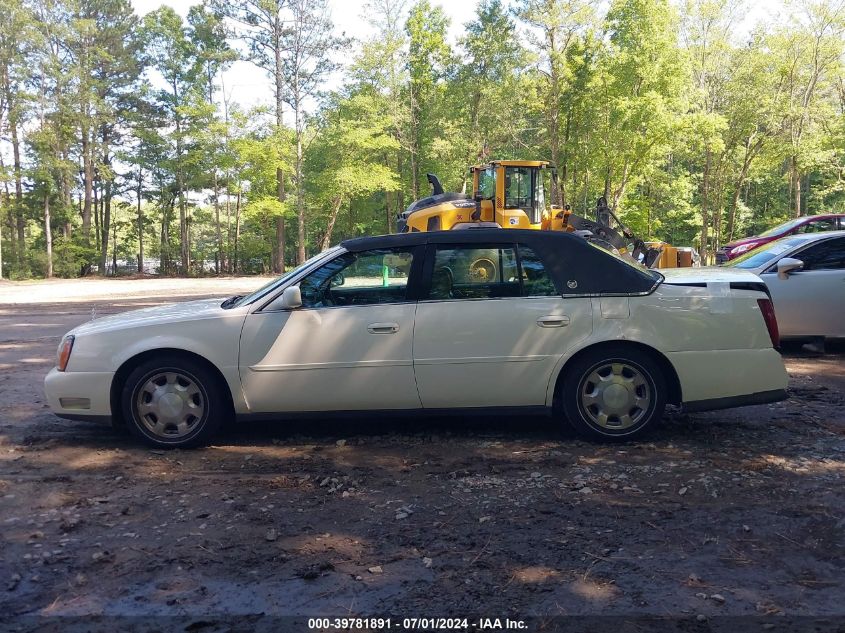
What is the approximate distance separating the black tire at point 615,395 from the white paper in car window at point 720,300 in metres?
0.60

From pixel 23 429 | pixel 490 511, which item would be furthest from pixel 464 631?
pixel 23 429

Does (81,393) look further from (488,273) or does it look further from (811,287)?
(811,287)

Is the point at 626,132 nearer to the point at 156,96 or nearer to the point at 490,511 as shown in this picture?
the point at 490,511

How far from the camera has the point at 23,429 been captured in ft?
18.6

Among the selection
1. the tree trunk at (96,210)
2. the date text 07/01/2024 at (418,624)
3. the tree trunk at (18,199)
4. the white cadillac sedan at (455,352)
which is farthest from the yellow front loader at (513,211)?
the tree trunk at (96,210)

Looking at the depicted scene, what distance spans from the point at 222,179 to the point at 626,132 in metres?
27.3

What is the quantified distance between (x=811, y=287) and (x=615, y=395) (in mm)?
4843

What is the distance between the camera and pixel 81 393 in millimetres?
5020

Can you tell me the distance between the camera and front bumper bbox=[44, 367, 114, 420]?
5.00 metres

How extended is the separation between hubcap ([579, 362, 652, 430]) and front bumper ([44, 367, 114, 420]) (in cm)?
355

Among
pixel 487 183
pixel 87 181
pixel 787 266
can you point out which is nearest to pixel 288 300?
pixel 787 266

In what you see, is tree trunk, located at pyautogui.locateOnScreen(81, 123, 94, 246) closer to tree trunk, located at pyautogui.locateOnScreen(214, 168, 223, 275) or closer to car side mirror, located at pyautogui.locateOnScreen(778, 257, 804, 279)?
tree trunk, located at pyautogui.locateOnScreen(214, 168, 223, 275)

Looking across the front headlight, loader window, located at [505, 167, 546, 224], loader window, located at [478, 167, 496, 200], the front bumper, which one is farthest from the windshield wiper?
loader window, located at [478, 167, 496, 200]

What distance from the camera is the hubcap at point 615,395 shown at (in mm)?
4941
